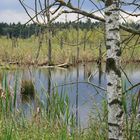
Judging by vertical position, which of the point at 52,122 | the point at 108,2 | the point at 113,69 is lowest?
the point at 52,122

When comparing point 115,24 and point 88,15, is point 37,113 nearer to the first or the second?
point 88,15

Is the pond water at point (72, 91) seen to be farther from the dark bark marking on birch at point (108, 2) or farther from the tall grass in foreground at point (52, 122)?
the dark bark marking on birch at point (108, 2)

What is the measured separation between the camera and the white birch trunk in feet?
9.21

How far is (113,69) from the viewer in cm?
286

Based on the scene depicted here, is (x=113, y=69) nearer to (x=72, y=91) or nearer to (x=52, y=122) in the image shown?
(x=52, y=122)

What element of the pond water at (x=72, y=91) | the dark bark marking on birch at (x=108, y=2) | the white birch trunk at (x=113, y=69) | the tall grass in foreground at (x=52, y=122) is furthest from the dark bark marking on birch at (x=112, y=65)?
the tall grass in foreground at (x=52, y=122)

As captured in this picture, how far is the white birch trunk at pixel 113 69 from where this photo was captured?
2809 millimetres

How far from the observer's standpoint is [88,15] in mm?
3516

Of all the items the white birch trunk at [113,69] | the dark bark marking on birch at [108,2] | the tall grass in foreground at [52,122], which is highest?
the dark bark marking on birch at [108,2]

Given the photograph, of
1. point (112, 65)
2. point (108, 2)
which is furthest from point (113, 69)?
point (108, 2)

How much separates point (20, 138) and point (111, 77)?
7.35ft

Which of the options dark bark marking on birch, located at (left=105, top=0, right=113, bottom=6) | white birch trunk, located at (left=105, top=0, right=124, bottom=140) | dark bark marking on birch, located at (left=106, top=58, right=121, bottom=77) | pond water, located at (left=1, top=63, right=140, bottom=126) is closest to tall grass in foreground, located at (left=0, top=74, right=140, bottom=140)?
pond water, located at (left=1, top=63, right=140, bottom=126)

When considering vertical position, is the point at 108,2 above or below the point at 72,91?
above

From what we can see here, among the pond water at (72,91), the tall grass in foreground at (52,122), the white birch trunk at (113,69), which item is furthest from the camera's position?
the pond water at (72,91)
